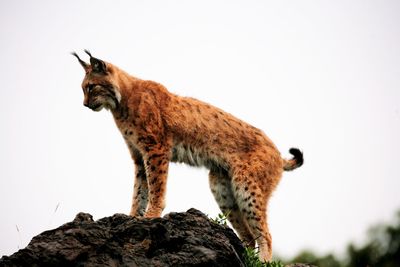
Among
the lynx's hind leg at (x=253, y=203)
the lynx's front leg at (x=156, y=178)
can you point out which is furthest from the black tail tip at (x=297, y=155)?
the lynx's front leg at (x=156, y=178)

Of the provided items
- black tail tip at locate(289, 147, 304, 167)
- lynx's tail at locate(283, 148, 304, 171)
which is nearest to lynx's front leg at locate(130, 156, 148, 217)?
lynx's tail at locate(283, 148, 304, 171)

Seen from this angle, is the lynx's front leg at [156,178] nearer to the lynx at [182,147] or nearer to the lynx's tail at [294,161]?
the lynx at [182,147]

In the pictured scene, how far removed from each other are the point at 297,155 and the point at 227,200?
1.77m

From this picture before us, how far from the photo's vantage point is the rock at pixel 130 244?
487cm

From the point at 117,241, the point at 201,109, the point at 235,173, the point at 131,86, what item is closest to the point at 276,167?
the point at 235,173

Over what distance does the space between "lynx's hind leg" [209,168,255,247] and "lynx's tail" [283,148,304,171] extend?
4.38ft

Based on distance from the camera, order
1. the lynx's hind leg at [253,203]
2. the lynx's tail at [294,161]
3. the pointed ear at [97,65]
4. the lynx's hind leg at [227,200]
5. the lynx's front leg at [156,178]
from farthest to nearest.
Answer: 1. the lynx's tail at [294,161]
2. the lynx's hind leg at [227,200]
3. the pointed ear at [97,65]
4. the lynx's hind leg at [253,203]
5. the lynx's front leg at [156,178]

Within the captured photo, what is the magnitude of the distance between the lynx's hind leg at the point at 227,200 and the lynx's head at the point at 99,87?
2077 mm

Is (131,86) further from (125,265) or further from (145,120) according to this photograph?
(125,265)

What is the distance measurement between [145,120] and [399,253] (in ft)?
21.7

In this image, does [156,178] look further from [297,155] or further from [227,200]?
[297,155]

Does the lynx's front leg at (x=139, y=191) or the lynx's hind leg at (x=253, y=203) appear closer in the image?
the lynx's front leg at (x=139, y=191)

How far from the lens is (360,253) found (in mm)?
10797

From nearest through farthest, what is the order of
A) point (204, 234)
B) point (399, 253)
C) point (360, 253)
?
1. point (204, 234)
2. point (360, 253)
3. point (399, 253)
